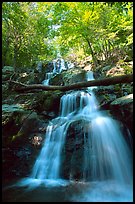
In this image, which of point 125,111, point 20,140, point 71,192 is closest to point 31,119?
point 20,140

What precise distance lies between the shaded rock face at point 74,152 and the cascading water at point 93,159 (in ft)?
0.10

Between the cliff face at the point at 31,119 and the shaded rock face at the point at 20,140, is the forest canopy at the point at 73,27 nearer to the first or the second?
the cliff face at the point at 31,119

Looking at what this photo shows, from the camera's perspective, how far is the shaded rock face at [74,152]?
6.65 meters

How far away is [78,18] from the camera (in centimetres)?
1283

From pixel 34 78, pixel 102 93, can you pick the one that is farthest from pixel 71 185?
pixel 34 78

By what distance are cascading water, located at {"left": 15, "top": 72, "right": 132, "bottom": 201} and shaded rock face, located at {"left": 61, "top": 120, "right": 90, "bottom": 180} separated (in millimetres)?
30

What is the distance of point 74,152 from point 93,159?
65cm

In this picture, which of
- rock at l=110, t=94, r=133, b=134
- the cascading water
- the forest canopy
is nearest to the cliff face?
rock at l=110, t=94, r=133, b=134

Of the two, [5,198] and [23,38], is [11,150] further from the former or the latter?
[23,38]

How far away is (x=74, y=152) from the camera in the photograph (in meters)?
7.11

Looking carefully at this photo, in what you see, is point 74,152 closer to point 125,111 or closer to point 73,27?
point 125,111

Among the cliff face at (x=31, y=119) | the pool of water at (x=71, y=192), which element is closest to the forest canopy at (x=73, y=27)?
the cliff face at (x=31, y=119)

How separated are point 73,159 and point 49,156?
2.83 feet

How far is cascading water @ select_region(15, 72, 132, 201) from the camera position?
19.6 ft
